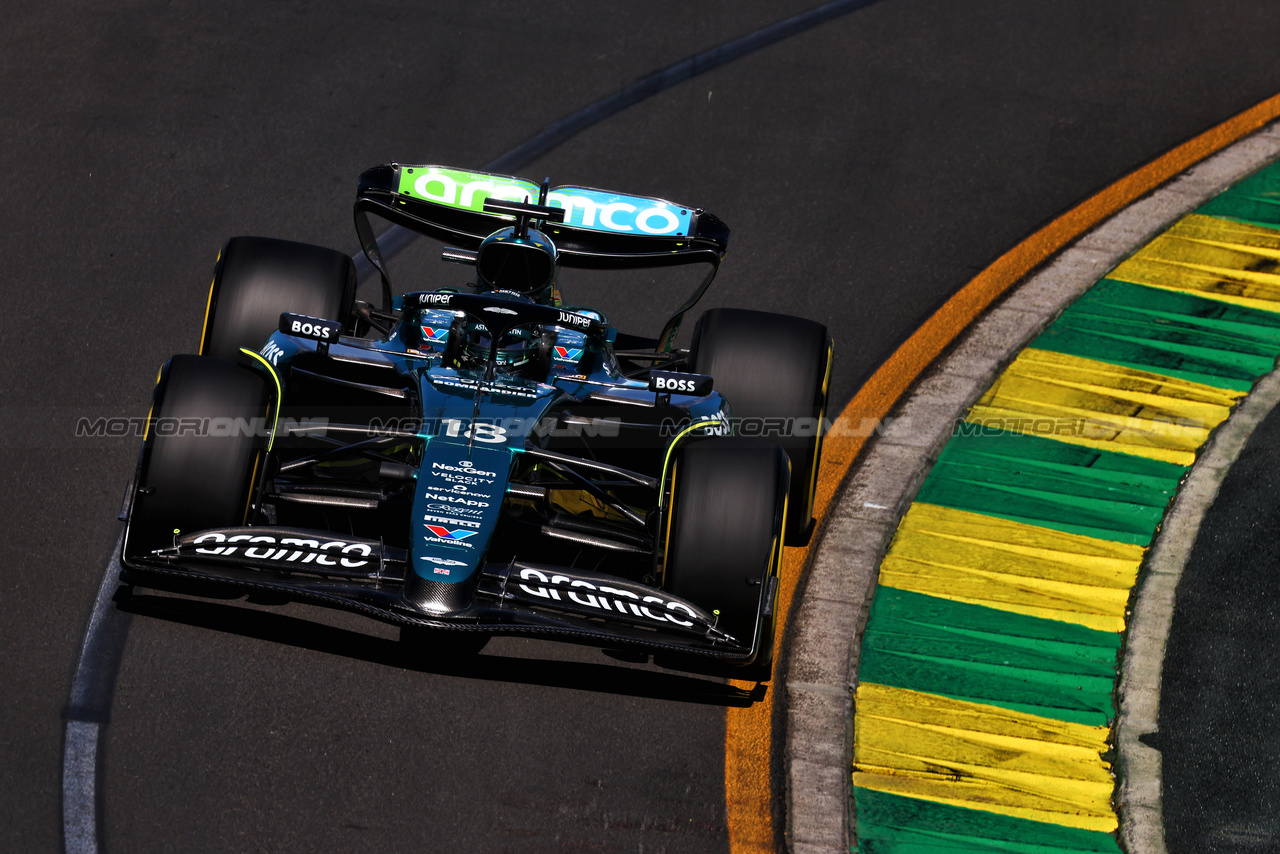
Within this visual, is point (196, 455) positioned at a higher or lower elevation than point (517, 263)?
lower

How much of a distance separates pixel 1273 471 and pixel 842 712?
10.6ft

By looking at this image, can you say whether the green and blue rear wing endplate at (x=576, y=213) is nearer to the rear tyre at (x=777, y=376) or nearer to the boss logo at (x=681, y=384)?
the rear tyre at (x=777, y=376)

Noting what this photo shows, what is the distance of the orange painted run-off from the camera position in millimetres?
5633

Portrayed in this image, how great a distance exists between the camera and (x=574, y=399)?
618 cm

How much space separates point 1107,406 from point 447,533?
4.62 m

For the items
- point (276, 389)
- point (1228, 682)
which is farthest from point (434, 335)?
point (1228, 682)

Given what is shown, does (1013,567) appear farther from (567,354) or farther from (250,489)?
(250,489)

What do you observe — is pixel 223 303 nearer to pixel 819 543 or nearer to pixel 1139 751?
pixel 819 543

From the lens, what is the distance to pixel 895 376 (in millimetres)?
8219

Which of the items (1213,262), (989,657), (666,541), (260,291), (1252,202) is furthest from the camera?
(1252,202)

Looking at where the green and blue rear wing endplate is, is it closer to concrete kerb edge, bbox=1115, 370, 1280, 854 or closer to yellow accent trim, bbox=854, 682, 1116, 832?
yellow accent trim, bbox=854, 682, 1116, 832

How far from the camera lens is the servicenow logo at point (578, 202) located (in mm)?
6930

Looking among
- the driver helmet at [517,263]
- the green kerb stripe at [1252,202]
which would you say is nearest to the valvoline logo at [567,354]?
the driver helmet at [517,263]

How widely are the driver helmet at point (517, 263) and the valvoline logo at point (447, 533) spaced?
166 centimetres
